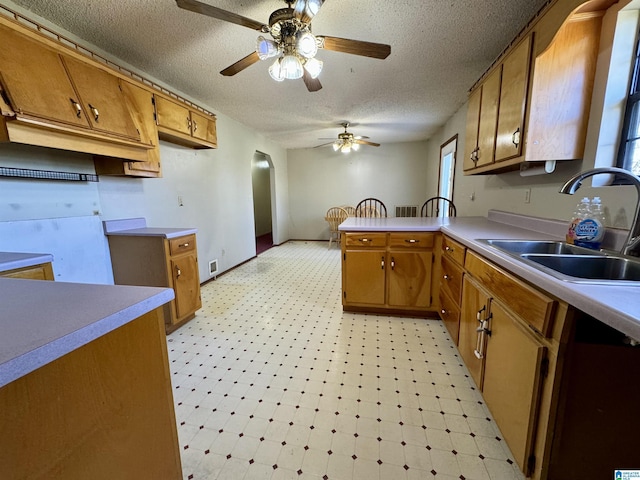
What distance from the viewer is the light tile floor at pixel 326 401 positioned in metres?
1.14

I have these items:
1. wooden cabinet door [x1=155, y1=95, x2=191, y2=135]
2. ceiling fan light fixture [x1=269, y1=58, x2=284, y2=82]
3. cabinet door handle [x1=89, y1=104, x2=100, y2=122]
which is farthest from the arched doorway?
ceiling fan light fixture [x1=269, y1=58, x2=284, y2=82]

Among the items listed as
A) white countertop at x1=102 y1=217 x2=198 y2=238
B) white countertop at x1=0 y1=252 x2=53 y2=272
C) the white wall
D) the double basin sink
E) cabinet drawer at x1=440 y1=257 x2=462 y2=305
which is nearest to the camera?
the double basin sink

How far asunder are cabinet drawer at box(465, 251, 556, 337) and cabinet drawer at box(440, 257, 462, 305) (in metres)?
0.33

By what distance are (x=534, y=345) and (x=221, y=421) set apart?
1457 mm

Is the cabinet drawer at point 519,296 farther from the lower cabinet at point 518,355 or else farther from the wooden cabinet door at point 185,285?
the wooden cabinet door at point 185,285

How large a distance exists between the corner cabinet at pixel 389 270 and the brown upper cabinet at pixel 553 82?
91 centimetres

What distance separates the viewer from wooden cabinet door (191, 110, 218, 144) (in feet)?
8.80

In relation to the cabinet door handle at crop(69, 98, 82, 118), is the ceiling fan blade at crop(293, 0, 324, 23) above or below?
above

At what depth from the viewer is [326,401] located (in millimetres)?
1471

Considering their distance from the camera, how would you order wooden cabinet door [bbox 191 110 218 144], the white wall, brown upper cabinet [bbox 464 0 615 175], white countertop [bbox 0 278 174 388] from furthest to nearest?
the white wall → wooden cabinet door [bbox 191 110 218 144] → brown upper cabinet [bbox 464 0 615 175] → white countertop [bbox 0 278 174 388]

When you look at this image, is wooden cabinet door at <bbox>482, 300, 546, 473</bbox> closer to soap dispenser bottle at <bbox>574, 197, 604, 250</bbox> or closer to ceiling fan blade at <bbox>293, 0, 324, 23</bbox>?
soap dispenser bottle at <bbox>574, 197, 604, 250</bbox>

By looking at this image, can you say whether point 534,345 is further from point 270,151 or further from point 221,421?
point 270,151

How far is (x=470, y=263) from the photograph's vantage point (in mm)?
1558

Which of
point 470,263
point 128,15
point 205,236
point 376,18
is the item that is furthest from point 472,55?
point 205,236
